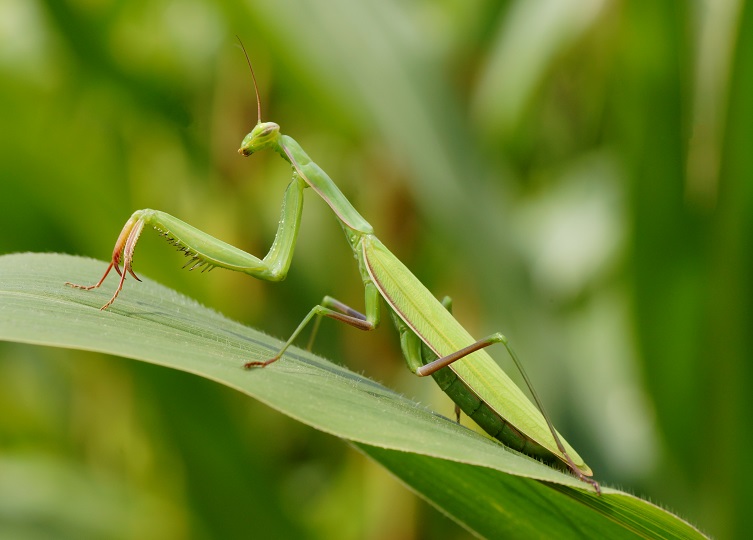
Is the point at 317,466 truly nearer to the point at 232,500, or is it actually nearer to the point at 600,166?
the point at 232,500

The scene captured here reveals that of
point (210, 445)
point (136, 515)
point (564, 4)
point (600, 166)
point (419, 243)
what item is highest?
point (564, 4)

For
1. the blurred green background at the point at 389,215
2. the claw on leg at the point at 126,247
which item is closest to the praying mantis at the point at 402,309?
the claw on leg at the point at 126,247

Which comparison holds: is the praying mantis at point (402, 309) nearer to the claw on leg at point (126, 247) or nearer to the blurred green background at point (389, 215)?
the claw on leg at point (126, 247)

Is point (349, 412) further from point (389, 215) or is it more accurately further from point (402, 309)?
point (389, 215)

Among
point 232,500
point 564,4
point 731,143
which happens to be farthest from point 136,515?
point 564,4

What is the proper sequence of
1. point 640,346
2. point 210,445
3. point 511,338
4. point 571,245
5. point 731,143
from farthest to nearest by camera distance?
point 571,245 → point 511,338 → point 640,346 → point 210,445 → point 731,143

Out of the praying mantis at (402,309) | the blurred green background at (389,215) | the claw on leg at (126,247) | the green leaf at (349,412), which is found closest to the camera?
the green leaf at (349,412)

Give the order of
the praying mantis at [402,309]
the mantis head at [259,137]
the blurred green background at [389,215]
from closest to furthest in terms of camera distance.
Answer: the praying mantis at [402,309]
the mantis head at [259,137]
the blurred green background at [389,215]
